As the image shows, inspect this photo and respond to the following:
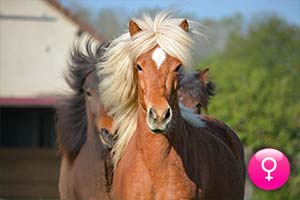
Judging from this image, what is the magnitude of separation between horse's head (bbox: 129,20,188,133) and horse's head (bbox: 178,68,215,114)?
2781mm

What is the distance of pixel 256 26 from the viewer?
22.3 metres

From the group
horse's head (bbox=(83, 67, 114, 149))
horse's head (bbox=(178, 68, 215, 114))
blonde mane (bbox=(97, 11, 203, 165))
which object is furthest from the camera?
horse's head (bbox=(178, 68, 215, 114))

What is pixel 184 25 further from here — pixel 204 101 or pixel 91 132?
pixel 204 101

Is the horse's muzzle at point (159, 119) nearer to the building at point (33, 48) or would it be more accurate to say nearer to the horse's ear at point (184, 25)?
the horse's ear at point (184, 25)

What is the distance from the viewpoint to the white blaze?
17.5ft

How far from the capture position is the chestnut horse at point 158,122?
5.30 metres

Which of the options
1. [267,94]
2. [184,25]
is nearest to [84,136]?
[184,25]

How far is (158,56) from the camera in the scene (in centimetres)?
536

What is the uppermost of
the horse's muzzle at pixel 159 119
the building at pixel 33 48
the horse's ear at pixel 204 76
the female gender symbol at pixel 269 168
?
the building at pixel 33 48

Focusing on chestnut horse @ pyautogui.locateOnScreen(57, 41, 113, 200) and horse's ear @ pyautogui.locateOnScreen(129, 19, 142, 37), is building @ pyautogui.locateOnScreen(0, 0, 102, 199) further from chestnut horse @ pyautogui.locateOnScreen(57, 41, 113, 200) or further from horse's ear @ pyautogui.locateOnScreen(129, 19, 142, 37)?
horse's ear @ pyautogui.locateOnScreen(129, 19, 142, 37)

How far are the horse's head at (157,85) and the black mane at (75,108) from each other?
2167 mm

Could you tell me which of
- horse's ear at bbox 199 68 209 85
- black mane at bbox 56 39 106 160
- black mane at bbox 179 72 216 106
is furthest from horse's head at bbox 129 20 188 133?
horse's ear at bbox 199 68 209 85

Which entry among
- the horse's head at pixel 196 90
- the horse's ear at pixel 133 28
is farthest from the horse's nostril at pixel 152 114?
the horse's head at pixel 196 90

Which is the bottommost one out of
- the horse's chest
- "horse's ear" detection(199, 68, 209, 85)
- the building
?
the horse's chest
